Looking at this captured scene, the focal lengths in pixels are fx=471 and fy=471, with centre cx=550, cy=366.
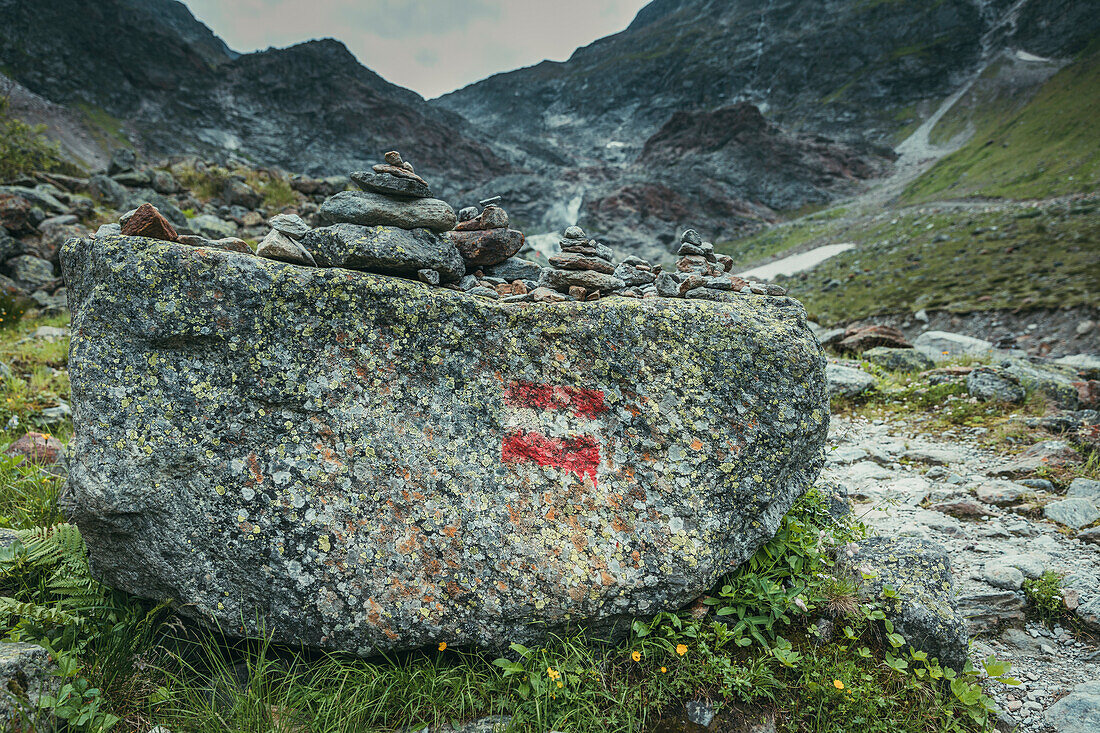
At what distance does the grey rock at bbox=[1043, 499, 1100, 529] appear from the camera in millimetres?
5594

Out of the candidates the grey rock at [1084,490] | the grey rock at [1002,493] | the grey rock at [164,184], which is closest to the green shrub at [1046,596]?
the grey rock at [1002,493]

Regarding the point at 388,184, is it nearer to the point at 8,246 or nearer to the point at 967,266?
the point at 8,246

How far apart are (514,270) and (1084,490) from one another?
7887 millimetres

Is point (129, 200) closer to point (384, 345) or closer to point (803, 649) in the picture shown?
point (384, 345)

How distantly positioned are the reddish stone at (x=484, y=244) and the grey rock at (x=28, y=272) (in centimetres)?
1433

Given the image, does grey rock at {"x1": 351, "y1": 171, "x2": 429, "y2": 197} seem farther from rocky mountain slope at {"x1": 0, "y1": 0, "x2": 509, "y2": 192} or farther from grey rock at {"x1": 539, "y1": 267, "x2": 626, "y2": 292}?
rocky mountain slope at {"x1": 0, "y1": 0, "x2": 509, "y2": 192}

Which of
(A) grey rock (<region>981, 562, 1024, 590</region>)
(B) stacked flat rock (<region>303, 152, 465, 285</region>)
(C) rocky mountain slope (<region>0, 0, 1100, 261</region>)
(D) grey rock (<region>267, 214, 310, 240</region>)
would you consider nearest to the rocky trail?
(A) grey rock (<region>981, 562, 1024, 590</region>)

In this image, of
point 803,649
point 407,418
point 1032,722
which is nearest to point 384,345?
point 407,418

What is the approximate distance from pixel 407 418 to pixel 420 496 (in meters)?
0.67

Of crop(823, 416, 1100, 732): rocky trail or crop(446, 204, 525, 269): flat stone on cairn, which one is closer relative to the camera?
crop(823, 416, 1100, 732): rocky trail

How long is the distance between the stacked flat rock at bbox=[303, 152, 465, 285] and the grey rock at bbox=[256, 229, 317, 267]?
0.58 feet

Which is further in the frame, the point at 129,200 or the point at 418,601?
the point at 129,200

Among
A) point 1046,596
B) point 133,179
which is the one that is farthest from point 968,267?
point 133,179

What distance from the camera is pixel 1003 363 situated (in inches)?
428
